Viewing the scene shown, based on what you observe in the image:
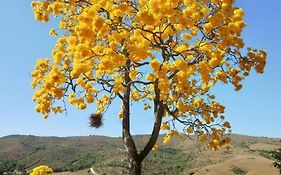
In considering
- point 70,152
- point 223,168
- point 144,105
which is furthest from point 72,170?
point 144,105

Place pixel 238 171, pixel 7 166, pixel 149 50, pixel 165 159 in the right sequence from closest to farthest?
pixel 149 50 < pixel 238 171 < pixel 7 166 < pixel 165 159

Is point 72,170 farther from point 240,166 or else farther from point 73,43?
point 73,43

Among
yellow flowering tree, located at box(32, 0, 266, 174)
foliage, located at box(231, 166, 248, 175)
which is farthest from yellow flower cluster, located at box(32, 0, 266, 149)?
foliage, located at box(231, 166, 248, 175)

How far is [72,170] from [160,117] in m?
149

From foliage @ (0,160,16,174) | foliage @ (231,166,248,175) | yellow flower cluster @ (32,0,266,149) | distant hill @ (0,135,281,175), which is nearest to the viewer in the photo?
yellow flower cluster @ (32,0,266,149)

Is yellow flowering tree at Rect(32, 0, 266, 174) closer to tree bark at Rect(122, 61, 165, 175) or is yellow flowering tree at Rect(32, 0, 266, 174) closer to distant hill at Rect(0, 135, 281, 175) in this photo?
tree bark at Rect(122, 61, 165, 175)

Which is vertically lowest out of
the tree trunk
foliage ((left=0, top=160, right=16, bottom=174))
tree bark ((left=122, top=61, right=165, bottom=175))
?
the tree trunk

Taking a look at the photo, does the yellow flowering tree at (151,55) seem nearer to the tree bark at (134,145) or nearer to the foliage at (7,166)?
the tree bark at (134,145)

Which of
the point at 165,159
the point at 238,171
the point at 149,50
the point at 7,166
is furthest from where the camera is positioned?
the point at 165,159

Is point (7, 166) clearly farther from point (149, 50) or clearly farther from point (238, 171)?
point (149, 50)

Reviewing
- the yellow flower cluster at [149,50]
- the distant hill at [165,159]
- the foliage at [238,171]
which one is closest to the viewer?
the yellow flower cluster at [149,50]

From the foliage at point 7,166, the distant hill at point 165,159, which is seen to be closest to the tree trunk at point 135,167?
the distant hill at point 165,159

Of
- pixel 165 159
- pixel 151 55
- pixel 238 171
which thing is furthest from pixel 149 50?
pixel 165 159

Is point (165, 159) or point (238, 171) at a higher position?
point (165, 159)
